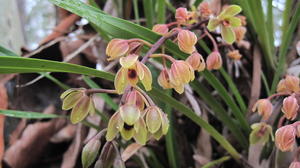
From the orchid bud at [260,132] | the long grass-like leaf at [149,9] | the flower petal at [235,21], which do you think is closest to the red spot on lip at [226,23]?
the flower petal at [235,21]

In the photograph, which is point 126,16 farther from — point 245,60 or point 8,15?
point 8,15

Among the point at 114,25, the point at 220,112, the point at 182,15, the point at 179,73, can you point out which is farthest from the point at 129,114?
the point at 220,112

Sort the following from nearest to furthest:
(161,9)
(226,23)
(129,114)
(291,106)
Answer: (129,114), (291,106), (226,23), (161,9)

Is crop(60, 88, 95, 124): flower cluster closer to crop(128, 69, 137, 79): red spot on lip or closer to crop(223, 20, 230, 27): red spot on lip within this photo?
crop(128, 69, 137, 79): red spot on lip

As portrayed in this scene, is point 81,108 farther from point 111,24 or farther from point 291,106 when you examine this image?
point 291,106

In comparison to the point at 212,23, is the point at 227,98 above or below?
below

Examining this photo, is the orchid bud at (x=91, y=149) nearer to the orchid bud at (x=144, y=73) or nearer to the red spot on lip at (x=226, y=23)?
the orchid bud at (x=144, y=73)
